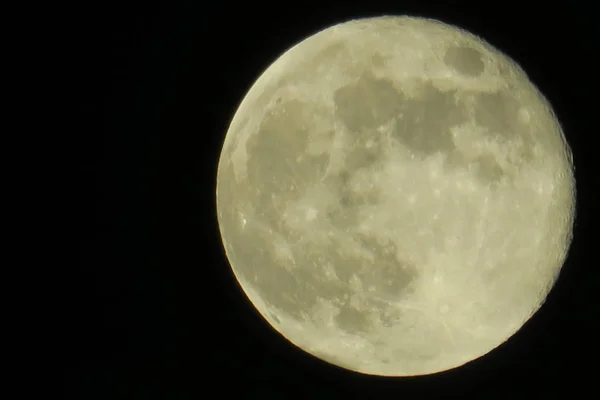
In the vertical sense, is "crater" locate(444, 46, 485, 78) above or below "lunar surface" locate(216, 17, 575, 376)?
above

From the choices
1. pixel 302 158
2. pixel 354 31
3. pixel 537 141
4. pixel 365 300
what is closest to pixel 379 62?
pixel 354 31

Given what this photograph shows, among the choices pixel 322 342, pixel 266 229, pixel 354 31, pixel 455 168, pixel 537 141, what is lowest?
pixel 322 342

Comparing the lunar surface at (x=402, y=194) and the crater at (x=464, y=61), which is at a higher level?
the crater at (x=464, y=61)

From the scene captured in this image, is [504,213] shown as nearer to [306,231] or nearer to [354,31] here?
[306,231]

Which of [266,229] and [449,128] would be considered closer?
[449,128]

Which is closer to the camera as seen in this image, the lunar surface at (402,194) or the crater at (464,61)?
the lunar surface at (402,194)
